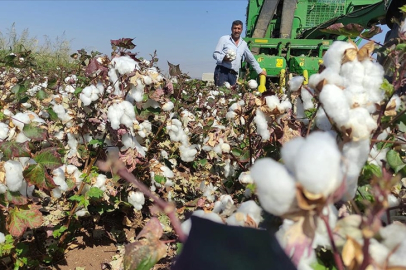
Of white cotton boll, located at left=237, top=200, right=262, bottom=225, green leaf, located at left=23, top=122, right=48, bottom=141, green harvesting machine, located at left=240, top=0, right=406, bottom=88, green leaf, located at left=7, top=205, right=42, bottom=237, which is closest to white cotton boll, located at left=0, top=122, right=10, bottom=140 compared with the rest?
green leaf, located at left=23, top=122, right=48, bottom=141

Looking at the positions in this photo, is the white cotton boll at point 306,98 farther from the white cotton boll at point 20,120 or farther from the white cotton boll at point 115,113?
the white cotton boll at point 20,120

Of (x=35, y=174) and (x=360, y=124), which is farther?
(x=35, y=174)

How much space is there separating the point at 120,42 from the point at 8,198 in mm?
844

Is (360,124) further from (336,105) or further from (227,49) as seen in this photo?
(227,49)

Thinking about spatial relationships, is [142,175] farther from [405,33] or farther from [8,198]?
[405,33]

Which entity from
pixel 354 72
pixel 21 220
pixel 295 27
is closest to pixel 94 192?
pixel 21 220

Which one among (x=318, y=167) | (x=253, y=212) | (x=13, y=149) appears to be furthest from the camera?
(x=13, y=149)

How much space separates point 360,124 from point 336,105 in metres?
0.05

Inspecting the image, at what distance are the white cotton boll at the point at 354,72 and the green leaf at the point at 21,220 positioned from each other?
1155 millimetres

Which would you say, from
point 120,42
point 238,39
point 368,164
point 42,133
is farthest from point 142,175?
point 238,39

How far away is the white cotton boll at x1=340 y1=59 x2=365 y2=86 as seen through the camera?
2.60 ft

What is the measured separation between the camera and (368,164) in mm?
959

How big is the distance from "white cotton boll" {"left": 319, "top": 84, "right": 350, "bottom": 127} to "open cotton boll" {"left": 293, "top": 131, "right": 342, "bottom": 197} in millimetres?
266

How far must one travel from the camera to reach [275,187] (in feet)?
1.52
